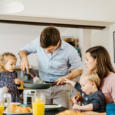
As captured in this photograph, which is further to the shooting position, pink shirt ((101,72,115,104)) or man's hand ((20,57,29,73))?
man's hand ((20,57,29,73))

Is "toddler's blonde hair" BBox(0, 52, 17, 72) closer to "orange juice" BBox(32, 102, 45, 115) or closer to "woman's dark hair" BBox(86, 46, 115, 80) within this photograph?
"woman's dark hair" BBox(86, 46, 115, 80)

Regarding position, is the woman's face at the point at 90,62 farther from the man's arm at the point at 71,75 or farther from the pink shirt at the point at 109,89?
the man's arm at the point at 71,75

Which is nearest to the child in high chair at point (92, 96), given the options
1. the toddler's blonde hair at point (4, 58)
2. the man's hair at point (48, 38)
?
the man's hair at point (48, 38)

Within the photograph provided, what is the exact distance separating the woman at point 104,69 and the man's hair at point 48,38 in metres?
0.60

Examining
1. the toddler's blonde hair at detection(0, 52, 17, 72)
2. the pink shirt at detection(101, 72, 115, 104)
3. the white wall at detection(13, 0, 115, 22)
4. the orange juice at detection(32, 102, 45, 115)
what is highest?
the white wall at detection(13, 0, 115, 22)

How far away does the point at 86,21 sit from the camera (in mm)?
3387

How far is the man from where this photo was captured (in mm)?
3201

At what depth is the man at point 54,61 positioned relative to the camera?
10.5 ft

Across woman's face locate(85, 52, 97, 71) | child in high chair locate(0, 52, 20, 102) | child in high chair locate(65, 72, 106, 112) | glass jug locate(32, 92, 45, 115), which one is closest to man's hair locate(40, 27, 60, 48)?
child in high chair locate(0, 52, 20, 102)

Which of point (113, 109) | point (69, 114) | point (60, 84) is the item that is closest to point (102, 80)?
point (60, 84)

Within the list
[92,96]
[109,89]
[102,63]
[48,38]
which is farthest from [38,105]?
[48,38]

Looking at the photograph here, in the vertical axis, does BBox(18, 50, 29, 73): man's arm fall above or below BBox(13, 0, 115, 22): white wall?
below

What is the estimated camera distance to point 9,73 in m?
3.16

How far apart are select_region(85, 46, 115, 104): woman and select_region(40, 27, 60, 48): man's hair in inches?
23.5
